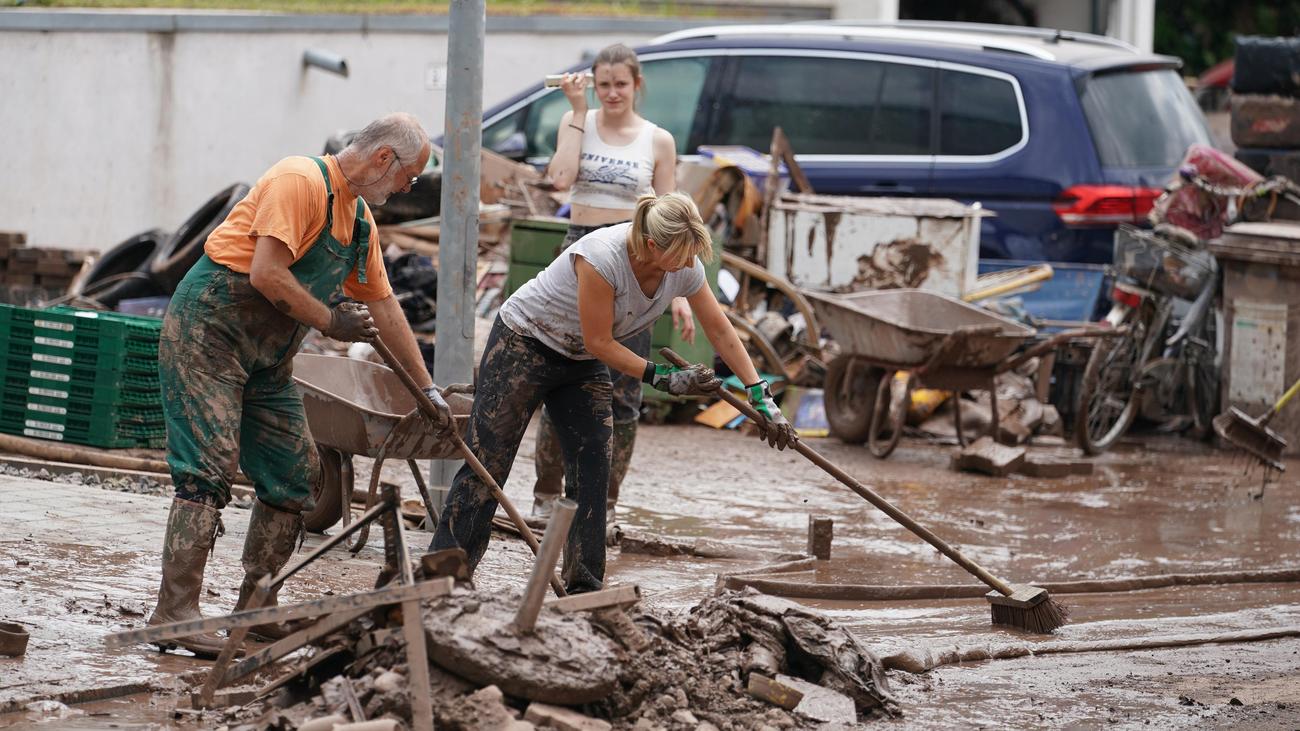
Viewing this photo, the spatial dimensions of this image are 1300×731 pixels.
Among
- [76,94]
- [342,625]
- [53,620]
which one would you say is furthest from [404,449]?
[76,94]

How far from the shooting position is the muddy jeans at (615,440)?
6883mm

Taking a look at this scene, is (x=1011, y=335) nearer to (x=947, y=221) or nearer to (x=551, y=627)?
(x=947, y=221)

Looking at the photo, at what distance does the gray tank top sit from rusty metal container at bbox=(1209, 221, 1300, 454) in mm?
6030

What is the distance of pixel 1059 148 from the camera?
36.1 feet

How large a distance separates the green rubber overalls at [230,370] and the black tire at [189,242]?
16.6ft

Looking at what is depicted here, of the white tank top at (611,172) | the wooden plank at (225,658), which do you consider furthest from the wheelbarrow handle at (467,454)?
the white tank top at (611,172)

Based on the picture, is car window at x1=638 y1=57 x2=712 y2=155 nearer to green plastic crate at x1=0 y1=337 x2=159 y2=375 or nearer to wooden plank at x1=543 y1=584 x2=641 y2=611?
green plastic crate at x1=0 y1=337 x2=159 y2=375

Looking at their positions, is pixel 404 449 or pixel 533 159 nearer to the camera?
pixel 404 449

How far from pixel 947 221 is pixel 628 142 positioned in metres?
4.01

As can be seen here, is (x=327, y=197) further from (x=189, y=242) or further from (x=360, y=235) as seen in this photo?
(x=189, y=242)

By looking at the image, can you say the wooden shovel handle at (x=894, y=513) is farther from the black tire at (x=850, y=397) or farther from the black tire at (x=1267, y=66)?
the black tire at (x=1267, y=66)

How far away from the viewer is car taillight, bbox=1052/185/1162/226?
1099 centimetres

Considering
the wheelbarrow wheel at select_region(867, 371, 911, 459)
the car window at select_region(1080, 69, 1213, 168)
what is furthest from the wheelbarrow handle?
the car window at select_region(1080, 69, 1213, 168)

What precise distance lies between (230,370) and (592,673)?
150 centimetres
